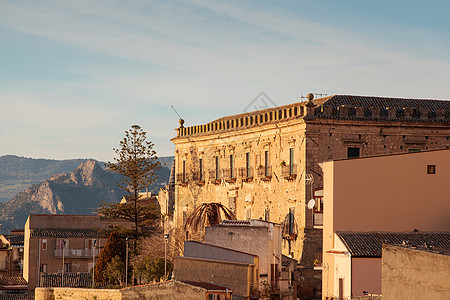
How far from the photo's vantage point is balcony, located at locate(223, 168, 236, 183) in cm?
6850

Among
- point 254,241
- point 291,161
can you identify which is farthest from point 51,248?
point 254,241

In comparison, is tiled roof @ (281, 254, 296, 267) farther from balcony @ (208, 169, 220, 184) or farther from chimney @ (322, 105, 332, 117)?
balcony @ (208, 169, 220, 184)

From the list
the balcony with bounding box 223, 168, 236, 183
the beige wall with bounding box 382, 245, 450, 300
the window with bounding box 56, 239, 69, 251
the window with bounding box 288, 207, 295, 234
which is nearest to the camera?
the beige wall with bounding box 382, 245, 450, 300

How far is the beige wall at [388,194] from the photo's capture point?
46.3 meters

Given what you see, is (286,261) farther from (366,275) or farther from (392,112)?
(366,275)

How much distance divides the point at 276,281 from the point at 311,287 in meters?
5.93

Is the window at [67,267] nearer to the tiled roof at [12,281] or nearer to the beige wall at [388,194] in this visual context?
the tiled roof at [12,281]

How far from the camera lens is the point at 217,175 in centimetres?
7075

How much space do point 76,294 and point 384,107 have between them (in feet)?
72.5

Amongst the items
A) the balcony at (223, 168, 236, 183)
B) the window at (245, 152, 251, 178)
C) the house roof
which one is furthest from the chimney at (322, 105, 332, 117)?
the balcony at (223, 168, 236, 183)

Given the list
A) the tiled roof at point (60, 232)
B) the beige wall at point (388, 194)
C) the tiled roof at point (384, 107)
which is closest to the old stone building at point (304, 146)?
the tiled roof at point (384, 107)

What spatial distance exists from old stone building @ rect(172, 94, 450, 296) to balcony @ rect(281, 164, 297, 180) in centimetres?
6

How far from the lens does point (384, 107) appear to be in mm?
62156

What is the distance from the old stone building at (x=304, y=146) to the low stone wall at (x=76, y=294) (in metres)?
11.2
